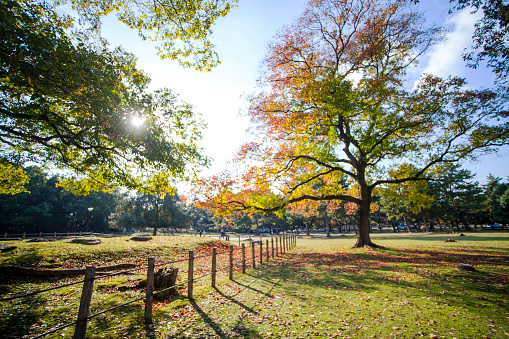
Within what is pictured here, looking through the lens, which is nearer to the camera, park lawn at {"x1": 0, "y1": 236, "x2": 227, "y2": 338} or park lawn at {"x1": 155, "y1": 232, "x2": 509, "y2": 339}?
park lawn at {"x1": 155, "y1": 232, "x2": 509, "y2": 339}

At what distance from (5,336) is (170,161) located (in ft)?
25.2

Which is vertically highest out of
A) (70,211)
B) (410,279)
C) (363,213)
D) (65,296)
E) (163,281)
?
(70,211)

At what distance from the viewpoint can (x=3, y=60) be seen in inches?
258

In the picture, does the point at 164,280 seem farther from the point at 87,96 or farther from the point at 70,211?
the point at 70,211

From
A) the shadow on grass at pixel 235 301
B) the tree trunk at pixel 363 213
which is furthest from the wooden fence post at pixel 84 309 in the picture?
the tree trunk at pixel 363 213

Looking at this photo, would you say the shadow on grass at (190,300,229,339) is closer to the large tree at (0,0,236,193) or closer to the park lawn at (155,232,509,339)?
the park lawn at (155,232,509,339)

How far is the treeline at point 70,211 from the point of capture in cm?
4216

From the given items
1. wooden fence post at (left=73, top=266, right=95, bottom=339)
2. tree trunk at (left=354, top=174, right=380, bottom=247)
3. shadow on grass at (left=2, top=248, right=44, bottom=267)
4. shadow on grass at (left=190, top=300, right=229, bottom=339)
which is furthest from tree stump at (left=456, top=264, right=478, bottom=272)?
shadow on grass at (left=2, top=248, right=44, bottom=267)

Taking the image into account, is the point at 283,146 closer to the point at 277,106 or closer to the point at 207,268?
the point at 277,106

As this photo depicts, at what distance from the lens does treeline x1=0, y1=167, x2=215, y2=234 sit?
42.2 metres

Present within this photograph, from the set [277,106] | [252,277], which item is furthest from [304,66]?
[252,277]

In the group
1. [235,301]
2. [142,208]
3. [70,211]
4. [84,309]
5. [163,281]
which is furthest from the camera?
[70,211]

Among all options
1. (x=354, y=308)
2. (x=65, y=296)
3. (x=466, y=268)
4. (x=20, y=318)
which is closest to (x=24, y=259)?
(x=65, y=296)

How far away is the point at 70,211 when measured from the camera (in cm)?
4941
